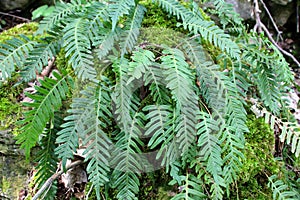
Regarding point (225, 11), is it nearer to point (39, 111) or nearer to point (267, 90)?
point (267, 90)

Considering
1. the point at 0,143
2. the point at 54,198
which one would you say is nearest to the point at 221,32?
the point at 54,198

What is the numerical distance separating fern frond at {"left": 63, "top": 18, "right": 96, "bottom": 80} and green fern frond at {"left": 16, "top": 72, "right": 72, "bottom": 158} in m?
0.11

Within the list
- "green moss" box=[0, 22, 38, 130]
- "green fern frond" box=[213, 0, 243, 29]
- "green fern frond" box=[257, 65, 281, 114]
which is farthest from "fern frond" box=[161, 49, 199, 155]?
"green moss" box=[0, 22, 38, 130]

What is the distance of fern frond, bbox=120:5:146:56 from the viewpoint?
1670mm

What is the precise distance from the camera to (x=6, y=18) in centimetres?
Result: 402

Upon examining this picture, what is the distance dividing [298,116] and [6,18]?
357 centimetres

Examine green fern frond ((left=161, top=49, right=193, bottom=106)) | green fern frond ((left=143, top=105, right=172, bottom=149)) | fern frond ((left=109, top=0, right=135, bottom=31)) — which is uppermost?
fern frond ((left=109, top=0, right=135, bottom=31))

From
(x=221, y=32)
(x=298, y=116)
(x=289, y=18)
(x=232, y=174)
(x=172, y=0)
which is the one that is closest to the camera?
(x=232, y=174)

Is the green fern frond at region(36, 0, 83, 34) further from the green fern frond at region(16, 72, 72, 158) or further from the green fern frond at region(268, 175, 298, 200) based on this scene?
the green fern frond at region(268, 175, 298, 200)

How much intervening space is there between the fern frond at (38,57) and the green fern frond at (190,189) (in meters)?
0.97

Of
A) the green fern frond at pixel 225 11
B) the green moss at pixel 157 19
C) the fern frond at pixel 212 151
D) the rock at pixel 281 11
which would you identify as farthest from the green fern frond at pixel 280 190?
the rock at pixel 281 11

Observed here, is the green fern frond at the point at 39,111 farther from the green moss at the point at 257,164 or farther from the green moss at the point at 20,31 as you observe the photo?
the green moss at the point at 20,31

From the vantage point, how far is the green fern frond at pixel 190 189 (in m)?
1.50

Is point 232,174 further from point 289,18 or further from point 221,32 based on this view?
point 289,18
